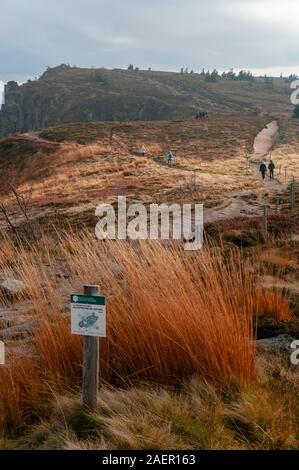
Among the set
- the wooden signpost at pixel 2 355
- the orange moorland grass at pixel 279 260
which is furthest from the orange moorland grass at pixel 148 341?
the orange moorland grass at pixel 279 260

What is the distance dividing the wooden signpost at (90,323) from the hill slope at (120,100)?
89.5 meters

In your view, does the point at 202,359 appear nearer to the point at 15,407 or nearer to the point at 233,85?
the point at 15,407

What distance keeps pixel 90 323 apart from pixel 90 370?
1.18 feet

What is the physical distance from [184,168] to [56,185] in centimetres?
932

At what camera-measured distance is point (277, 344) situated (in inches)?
206

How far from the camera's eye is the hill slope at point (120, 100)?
10344 cm

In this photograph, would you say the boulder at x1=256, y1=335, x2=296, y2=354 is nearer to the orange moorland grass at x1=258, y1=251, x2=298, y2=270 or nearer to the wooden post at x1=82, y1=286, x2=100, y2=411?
the wooden post at x1=82, y1=286, x2=100, y2=411

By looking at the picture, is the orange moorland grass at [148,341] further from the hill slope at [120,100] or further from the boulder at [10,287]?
the hill slope at [120,100]

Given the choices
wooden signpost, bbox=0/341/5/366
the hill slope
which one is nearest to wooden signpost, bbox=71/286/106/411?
wooden signpost, bbox=0/341/5/366

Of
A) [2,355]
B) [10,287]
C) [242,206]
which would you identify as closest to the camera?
[2,355]

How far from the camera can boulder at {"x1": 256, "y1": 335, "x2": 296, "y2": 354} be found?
16.5 feet

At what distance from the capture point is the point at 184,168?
36.2 meters

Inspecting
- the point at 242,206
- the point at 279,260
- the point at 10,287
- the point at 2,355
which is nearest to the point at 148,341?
the point at 2,355

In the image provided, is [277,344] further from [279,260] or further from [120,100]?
[120,100]
